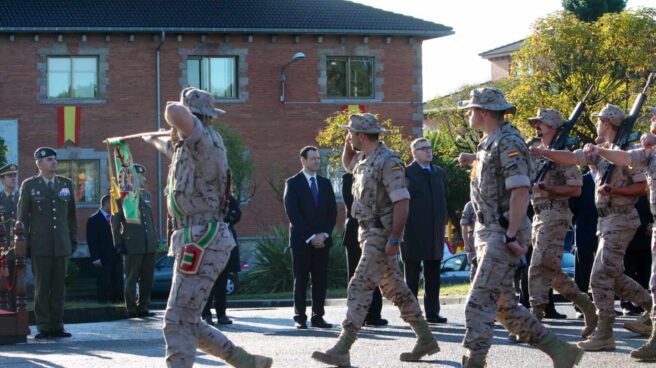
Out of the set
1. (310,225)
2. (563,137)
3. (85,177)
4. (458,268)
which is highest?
(85,177)

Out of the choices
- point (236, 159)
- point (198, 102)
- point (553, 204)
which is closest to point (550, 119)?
point (553, 204)

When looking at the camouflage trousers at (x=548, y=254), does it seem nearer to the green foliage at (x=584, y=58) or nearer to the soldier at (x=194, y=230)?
the soldier at (x=194, y=230)

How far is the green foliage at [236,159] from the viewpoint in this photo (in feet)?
126

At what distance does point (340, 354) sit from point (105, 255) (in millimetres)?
12053

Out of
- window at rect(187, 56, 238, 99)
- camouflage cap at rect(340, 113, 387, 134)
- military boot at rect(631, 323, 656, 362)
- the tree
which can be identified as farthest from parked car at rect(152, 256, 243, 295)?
the tree

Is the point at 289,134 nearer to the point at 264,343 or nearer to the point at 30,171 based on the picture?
the point at 30,171

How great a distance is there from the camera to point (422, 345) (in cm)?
1067

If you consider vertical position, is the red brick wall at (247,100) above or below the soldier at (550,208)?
above

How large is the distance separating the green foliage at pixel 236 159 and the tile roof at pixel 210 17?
3712 mm

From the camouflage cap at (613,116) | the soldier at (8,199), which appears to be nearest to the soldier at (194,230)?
the camouflage cap at (613,116)

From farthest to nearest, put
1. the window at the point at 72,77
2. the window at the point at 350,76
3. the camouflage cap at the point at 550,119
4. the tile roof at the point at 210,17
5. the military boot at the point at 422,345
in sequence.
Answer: the window at the point at 350,76 → the window at the point at 72,77 → the tile roof at the point at 210,17 → the camouflage cap at the point at 550,119 → the military boot at the point at 422,345

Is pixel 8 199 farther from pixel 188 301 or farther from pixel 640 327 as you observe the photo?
pixel 188 301

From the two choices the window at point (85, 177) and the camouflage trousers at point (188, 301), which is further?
the window at point (85, 177)

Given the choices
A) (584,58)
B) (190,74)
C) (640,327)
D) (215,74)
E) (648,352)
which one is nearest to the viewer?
(648,352)
